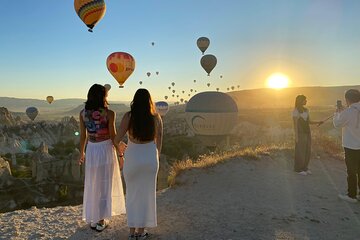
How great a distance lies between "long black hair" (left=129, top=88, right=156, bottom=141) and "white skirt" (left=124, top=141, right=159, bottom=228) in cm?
19

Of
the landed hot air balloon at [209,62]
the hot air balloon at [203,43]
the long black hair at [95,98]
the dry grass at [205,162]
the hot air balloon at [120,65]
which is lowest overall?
the dry grass at [205,162]

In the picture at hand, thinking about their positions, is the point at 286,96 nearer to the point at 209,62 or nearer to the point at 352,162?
the point at 209,62

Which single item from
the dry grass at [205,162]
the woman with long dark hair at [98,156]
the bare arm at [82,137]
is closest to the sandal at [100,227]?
the woman with long dark hair at [98,156]

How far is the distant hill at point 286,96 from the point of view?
13825 cm

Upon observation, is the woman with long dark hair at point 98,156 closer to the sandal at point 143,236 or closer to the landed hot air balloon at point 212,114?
the sandal at point 143,236

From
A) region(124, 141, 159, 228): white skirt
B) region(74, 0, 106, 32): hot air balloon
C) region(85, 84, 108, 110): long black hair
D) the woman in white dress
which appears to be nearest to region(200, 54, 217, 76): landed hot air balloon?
region(74, 0, 106, 32): hot air balloon

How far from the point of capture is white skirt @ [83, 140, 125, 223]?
5.74 meters

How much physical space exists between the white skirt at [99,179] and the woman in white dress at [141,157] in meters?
0.38

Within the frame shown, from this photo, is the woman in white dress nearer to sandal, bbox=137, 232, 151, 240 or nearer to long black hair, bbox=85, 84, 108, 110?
sandal, bbox=137, 232, 151, 240

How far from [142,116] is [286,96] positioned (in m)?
146

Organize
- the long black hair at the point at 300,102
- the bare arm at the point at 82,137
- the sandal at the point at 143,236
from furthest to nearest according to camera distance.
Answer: the long black hair at the point at 300,102
the bare arm at the point at 82,137
the sandal at the point at 143,236

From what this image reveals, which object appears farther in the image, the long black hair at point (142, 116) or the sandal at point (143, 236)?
the sandal at point (143, 236)

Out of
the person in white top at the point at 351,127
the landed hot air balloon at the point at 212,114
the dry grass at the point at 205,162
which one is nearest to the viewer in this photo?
the person in white top at the point at 351,127

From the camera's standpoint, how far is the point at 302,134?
10.1m
